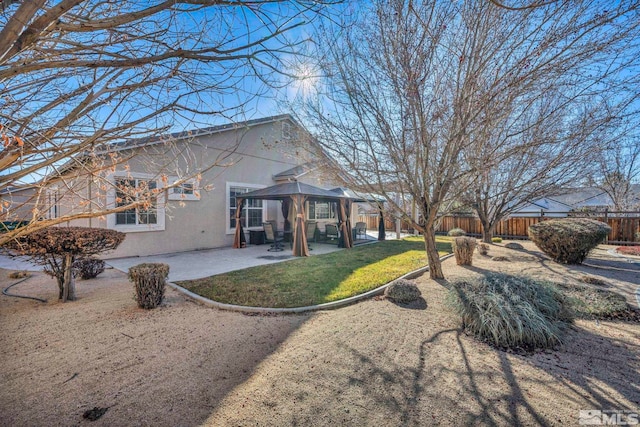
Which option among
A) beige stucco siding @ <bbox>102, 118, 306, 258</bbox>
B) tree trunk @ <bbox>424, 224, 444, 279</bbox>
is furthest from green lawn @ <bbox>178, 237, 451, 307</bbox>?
beige stucco siding @ <bbox>102, 118, 306, 258</bbox>

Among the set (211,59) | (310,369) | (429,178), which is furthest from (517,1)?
(310,369)

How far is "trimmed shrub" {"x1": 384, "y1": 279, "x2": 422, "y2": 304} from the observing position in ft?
15.9

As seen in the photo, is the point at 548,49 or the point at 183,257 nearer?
the point at 548,49

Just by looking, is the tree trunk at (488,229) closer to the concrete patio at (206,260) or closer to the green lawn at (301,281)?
the green lawn at (301,281)

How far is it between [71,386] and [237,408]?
5.65 ft

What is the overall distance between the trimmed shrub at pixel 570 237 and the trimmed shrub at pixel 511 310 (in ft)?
16.6

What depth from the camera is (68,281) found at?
5.00 meters

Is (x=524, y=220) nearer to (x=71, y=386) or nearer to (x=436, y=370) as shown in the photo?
(x=436, y=370)

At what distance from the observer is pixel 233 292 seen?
17.4ft

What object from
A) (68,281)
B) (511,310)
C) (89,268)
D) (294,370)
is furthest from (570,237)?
(89,268)

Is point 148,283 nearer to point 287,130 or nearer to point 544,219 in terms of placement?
point 287,130

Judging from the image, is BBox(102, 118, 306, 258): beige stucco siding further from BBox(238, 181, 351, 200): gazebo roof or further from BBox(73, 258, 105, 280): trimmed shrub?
BBox(73, 258, 105, 280): trimmed shrub

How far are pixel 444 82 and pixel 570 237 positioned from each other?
6.73 metres

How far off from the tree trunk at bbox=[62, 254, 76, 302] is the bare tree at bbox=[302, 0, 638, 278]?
5.32m
